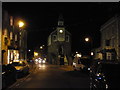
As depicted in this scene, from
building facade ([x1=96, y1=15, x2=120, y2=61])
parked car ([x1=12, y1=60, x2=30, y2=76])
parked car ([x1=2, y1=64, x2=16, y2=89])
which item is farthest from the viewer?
building facade ([x1=96, y1=15, x2=120, y2=61])

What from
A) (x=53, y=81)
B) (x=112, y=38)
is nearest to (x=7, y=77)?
(x=53, y=81)

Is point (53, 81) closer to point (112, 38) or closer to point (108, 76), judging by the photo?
point (108, 76)

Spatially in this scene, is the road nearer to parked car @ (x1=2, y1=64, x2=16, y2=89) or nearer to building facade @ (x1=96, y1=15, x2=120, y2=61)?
parked car @ (x1=2, y1=64, x2=16, y2=89)

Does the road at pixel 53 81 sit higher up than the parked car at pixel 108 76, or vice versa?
the parked car at pixel 108 76

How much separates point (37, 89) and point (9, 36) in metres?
25.8

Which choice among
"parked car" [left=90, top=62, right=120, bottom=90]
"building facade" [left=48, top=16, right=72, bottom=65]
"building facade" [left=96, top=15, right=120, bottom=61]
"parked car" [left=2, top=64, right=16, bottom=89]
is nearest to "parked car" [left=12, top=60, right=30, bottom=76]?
"parked car" [left=2, top=64, right=16, bottom=89]

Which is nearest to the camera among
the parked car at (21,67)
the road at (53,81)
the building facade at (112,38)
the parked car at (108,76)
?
the parked car at (108,76)

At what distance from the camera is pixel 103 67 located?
35.8ft

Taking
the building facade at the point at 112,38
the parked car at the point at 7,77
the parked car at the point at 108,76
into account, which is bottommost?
the parked car at the point at 7,77

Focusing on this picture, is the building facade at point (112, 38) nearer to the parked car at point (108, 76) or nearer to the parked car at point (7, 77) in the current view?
the parked car at point (7, 77)

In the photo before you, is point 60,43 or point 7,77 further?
point 60,43

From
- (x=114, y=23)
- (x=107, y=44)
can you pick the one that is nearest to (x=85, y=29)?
(x=107, y=44)

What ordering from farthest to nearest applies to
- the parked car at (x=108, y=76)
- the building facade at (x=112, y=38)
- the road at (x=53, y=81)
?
the building facade at (x=112, y=38), the road at (x=53, y=81), the parked car at (x=108, y=76)

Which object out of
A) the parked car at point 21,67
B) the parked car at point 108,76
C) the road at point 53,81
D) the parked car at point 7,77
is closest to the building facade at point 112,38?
the road at point 53,81
